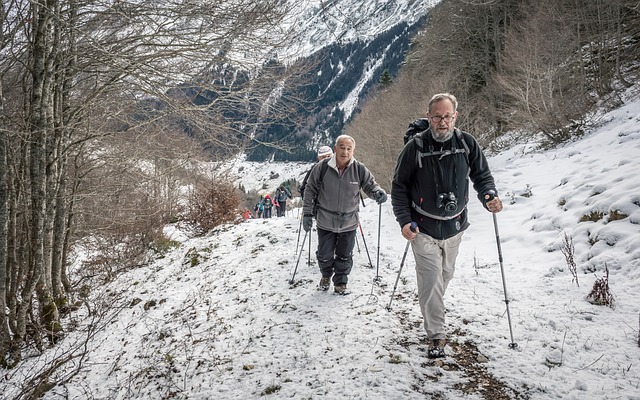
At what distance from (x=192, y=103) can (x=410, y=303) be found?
13.9 ft

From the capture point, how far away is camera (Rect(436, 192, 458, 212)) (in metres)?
3.08

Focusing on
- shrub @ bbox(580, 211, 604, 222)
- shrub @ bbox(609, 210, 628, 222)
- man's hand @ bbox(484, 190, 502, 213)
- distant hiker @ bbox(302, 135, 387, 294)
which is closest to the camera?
man's hand @ bbox(484, 190, 502, 213)

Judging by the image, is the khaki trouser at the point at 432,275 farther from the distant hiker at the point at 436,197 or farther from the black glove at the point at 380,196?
the black glove at the point at 380,196

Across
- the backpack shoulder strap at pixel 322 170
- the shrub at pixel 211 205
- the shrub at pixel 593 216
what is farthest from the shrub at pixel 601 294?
the shrub at pixel 211 205

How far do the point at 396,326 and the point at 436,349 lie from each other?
2.58ft

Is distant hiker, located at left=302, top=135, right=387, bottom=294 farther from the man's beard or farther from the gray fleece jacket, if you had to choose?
the man's beard

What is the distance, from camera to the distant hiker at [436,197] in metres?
3.11

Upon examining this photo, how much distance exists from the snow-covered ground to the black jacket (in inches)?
53.2

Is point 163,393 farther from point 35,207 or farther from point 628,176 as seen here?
point 628,176

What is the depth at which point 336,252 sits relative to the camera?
4.81 m

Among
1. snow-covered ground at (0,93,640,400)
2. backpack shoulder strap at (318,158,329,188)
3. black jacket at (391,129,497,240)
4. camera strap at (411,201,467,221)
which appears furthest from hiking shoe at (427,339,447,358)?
backpack shoulder strap at (318,158,329,188)

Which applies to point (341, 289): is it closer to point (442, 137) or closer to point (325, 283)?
point (325, 283)

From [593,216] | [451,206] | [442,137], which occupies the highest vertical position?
[442,137]

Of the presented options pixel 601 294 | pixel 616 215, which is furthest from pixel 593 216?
pixel 601 294
